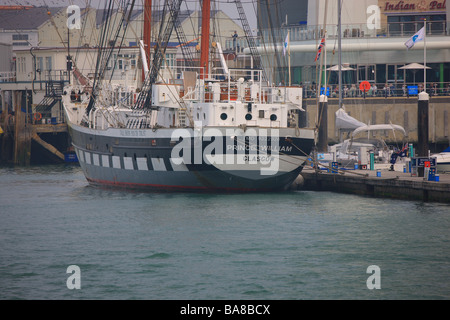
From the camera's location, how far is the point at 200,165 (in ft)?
147

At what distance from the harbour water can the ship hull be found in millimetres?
879

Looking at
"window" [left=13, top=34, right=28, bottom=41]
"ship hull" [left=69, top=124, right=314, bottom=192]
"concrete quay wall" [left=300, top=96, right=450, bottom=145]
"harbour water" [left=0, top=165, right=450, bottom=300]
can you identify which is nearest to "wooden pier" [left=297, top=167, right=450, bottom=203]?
"harbour water" [left=0, top=165, right=450, bottom=300]

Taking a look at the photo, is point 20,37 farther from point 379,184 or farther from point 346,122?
point 379,184

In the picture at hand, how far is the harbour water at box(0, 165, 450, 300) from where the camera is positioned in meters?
25.8

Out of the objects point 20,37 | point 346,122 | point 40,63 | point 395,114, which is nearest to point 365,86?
point 395,114

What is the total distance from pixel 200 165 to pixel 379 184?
911 centimetres

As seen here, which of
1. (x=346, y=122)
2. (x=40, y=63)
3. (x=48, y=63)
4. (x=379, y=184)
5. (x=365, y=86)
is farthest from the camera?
(x=40, y=63)

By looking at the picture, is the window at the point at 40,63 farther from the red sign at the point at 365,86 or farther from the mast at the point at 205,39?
the mast at the point at 205,39

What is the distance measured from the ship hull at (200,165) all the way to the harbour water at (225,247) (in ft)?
2.88

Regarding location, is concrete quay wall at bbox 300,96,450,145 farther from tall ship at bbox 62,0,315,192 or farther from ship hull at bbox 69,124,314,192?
ship hull at bbox 69,124,314,192

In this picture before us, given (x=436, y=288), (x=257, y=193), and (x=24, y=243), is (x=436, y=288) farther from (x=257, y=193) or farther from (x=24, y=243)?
(x=257, y=193)

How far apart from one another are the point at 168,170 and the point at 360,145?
14503 mm

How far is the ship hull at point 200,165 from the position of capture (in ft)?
146
